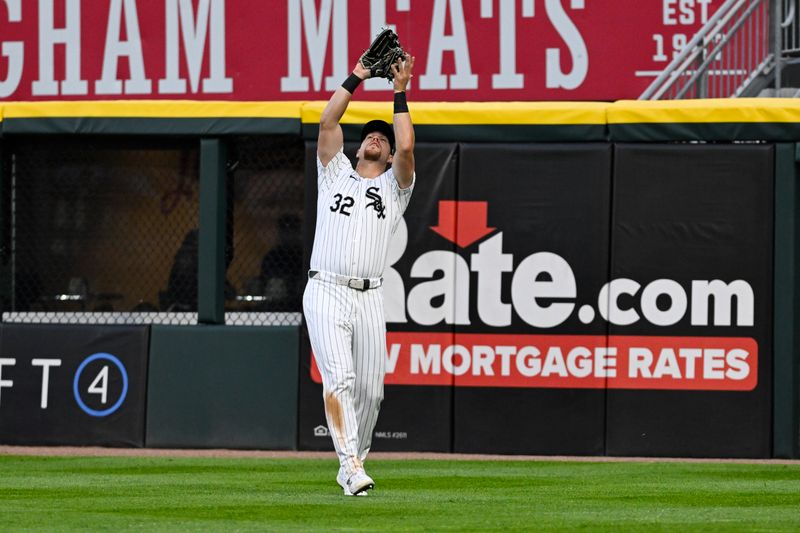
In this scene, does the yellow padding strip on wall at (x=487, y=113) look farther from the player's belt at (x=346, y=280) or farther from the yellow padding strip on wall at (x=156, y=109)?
the player's belt at (x=346, y=280)

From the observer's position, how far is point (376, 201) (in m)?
7.63

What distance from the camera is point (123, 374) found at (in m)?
11.7

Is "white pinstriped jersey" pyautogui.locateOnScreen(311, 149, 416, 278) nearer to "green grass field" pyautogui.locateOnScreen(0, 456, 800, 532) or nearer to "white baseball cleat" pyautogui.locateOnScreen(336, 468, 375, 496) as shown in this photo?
"white baseball cleat" pyautogui.locateOnScreen(336, 468, 375, 496)

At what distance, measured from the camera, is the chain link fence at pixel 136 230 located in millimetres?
12648

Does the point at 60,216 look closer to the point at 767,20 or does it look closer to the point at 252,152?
the point at 252,152

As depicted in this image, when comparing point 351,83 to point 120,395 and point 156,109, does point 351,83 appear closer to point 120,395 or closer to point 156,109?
point 156,109

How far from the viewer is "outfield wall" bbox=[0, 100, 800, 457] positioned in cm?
1106

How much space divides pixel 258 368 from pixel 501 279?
6.60 feet

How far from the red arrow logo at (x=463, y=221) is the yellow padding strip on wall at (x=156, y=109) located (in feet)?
4.56

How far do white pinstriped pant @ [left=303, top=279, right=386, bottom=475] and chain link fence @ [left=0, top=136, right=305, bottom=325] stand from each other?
15.9ft

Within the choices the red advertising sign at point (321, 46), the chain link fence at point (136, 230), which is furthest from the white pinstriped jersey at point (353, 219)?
the red advertising sign at point (321, 46)

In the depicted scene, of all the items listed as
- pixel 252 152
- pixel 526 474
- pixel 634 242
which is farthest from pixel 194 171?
pixel 526 474

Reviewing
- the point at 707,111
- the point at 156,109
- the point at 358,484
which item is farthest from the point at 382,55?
the point at 156,109

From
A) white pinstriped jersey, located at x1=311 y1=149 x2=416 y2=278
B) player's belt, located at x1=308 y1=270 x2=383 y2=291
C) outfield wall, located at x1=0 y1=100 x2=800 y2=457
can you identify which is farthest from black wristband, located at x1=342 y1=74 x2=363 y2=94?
outfield wall, located at x1=0 y1=100 x2=800 y2=457
